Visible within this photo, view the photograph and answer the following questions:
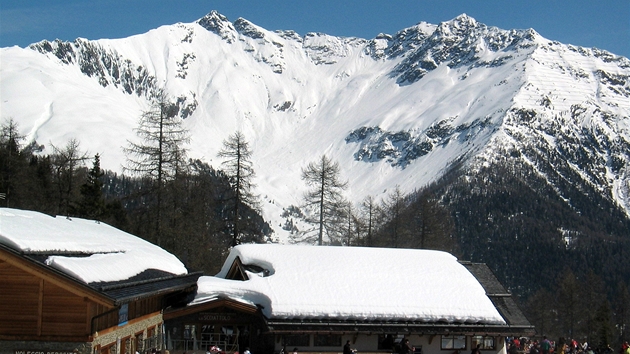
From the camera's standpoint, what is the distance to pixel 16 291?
1975 cm

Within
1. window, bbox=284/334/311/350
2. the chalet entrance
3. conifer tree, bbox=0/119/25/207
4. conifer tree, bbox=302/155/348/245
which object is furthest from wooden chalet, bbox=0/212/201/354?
conifer tree, bbox=0/119/25/207

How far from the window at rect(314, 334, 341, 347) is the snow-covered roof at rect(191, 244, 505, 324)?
99 cm

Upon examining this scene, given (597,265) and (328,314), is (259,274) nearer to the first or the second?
(328,314)

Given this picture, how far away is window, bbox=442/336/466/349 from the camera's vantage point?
33.1 m

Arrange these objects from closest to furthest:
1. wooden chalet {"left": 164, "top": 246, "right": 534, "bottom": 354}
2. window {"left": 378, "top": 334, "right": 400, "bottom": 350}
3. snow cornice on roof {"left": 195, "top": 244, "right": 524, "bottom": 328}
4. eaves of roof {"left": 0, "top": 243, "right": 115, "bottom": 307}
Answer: eaves of roof {"left": 0, "top": 243, "right": 115, "bottom": 307}
wooden chalet {"left": 164, "top": 246, "right": 534, "bottom": 354}
snow cornice on roof {"left": 195, "top": 244, "right": 524, "bottom": 328}
window {"left": 378, "top": 334, "right": 400, "bottom": 350}

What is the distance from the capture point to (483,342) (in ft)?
111

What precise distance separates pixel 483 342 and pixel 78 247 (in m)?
18.8

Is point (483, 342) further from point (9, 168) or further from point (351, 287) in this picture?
point (9, 168)

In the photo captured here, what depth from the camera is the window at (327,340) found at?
31406 millimetres

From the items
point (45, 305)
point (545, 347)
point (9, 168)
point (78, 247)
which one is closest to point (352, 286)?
point (545, 347)

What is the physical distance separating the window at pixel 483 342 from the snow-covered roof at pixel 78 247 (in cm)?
1318

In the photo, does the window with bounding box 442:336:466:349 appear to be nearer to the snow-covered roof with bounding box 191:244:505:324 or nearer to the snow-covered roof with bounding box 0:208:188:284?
the snow-covered roof with bounding box 191:244:505:324

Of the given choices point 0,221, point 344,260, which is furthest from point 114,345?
point 344,260

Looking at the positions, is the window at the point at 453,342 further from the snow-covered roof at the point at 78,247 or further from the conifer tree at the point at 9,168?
the conifer tree at the point at 9,168
